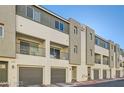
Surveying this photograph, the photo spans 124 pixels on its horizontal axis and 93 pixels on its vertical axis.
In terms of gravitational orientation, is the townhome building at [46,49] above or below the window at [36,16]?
below

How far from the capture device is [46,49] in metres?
21.9

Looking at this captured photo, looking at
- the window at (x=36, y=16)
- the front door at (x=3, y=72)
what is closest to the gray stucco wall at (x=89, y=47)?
the window at (x=36, y=16)

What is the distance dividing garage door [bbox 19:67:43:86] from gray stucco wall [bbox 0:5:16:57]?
1.92 meters

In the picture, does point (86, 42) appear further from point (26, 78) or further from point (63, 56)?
point (26, 78)

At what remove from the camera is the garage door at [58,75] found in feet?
74.6

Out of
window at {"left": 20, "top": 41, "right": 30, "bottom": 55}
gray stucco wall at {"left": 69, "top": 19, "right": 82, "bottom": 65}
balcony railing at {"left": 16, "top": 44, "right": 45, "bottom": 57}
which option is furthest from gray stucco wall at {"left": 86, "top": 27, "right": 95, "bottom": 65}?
window at {"left": 20, "top": 41, "right": 30, "bottom": 55}

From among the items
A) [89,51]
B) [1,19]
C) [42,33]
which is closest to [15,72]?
[1,19]

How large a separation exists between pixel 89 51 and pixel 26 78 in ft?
30.3

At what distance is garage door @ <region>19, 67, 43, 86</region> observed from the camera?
714 inches

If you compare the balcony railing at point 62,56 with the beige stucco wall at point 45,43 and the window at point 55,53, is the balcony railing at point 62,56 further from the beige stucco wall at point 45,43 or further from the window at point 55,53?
the beige stucco wall at point 45,43

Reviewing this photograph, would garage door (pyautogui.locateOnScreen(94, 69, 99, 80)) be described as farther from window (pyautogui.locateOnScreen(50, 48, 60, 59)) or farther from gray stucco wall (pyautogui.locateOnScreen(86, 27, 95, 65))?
window (pyautogui.locateOnScreen(50, 48, 60, 59))

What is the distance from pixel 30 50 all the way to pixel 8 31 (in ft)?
12.4

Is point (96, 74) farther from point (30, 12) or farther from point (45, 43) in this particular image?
point (30, 12)
